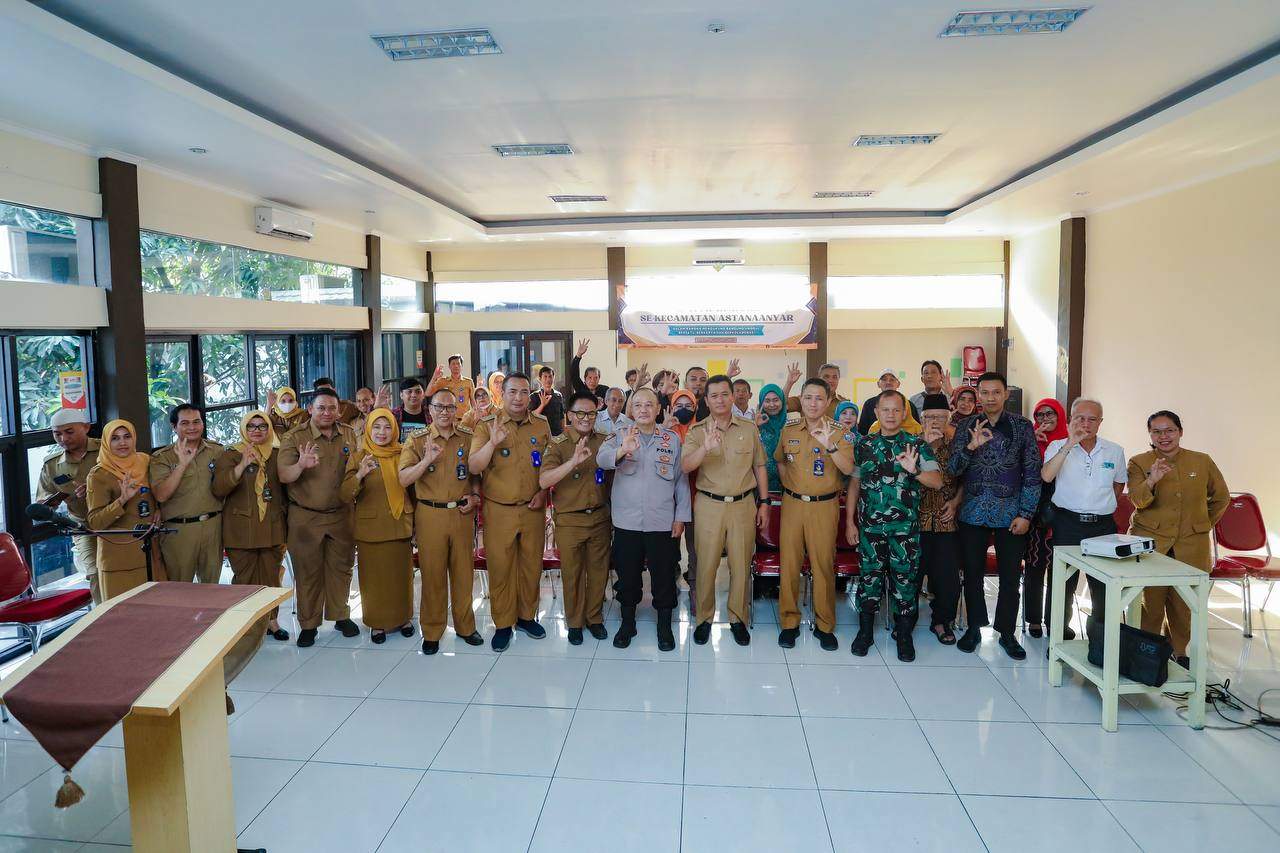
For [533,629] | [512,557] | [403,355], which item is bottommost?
[533,629]

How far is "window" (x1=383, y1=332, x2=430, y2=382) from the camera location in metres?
10.2

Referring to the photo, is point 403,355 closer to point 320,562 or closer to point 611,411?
point 611,411

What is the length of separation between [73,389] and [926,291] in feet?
33.1

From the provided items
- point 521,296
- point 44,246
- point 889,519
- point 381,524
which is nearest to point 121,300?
point 44,246

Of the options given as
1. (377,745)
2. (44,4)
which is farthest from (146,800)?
(44,4)

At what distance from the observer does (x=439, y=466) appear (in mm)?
4266

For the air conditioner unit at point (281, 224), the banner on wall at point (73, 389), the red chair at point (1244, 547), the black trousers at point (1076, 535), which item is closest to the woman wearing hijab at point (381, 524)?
the banner on wall at point (73, 389)

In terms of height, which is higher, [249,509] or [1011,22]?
[1011,22]

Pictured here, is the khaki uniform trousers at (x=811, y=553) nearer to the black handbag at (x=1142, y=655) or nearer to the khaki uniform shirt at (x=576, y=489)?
the khaki uniform shirt at (x=576, y=489)

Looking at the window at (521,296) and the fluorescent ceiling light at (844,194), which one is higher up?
the fluorescent ceiling light at (844,194)

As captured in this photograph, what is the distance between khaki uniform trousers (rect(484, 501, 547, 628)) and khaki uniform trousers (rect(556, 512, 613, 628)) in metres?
0.15

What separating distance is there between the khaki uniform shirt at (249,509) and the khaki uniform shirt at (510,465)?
120 cm

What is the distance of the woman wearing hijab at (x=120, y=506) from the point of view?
392 centimetres

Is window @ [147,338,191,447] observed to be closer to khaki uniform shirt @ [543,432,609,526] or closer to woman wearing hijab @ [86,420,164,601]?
woman wearing hijab @ [86,420,164,601]
